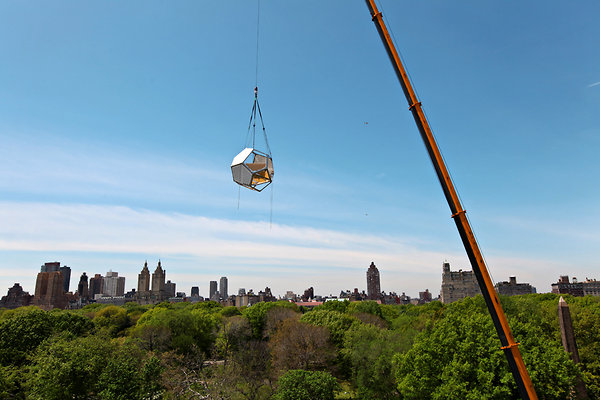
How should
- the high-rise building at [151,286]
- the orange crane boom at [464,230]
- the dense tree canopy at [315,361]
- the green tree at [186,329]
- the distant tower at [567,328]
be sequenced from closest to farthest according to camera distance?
1. the orange crane boom at [464,230]
2. the dense tree canopy at [315,361]
3. the distant tower at [567,328]
4. the green tree at [186,329]
5. the high-rise building at [151,286]

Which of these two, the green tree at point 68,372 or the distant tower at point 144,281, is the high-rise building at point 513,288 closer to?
the distant tower at point 144,281

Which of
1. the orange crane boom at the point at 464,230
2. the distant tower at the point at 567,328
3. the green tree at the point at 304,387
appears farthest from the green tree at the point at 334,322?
the orange crane boom at the point at 464,230

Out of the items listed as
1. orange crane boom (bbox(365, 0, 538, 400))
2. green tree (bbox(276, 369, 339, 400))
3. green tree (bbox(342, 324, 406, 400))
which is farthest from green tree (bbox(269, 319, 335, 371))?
orange crane boom (bbox(365, 0, 538, 400))

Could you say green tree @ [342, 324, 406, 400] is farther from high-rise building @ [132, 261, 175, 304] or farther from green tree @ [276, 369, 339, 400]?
high-rise building @ [132, 261, 175, 304]

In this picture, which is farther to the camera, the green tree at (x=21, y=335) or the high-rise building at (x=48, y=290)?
the high-rise building at (x=48, y=290)

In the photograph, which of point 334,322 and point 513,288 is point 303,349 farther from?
point 513,288

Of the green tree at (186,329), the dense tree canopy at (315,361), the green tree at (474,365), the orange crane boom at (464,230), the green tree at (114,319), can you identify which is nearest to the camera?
the orange crane boom at (464,230)
